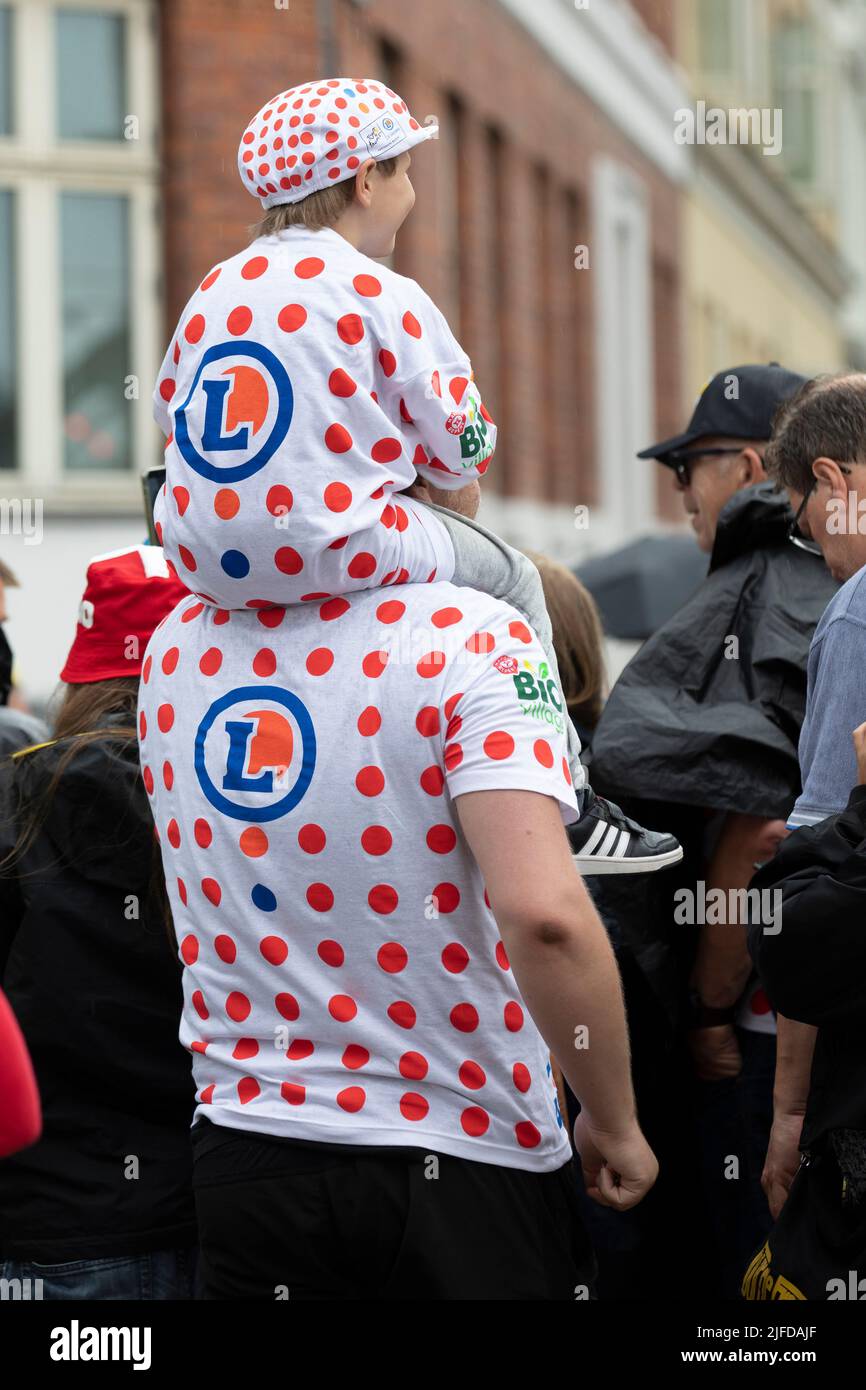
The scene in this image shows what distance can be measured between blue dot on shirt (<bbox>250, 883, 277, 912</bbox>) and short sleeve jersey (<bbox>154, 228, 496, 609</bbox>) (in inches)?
13.7

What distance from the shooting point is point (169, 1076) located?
3158mm

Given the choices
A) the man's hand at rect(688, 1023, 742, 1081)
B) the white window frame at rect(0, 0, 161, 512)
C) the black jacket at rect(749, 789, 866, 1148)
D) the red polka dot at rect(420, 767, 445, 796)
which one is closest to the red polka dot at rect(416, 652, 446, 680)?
the red polka dot at rect(420, 767, 445, 796)

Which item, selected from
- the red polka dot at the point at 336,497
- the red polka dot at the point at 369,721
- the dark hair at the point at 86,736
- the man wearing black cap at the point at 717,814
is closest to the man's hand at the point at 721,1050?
the man wearing black cap at the point at 717,814

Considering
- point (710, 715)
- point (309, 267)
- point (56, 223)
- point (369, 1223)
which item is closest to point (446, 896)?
point (369, 1223)

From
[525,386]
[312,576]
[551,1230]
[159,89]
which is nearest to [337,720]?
[312,576]

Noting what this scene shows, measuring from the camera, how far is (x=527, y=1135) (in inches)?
98.4

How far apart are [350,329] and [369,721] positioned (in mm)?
468

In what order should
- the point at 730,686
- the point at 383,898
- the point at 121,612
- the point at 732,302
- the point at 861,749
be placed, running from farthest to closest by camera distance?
the point at 732,302 → the point at 730,686 → the point at 121,612 → the point at 861,749 → the point at 383,898

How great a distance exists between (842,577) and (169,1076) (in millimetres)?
1300

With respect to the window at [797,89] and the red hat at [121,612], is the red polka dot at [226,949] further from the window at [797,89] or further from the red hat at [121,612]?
the window at [797,89]

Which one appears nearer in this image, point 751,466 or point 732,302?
point 751,466

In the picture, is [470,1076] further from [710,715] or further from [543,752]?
[710,715]

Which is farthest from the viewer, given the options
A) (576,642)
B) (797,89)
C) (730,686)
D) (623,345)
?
(797,89)

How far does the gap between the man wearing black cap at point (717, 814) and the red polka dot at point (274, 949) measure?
120 cm
